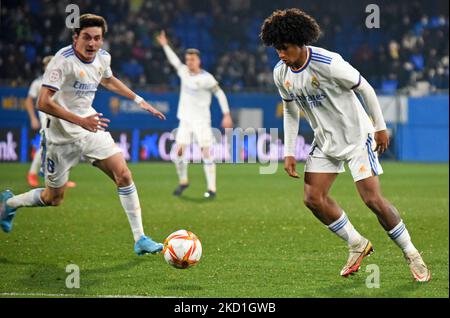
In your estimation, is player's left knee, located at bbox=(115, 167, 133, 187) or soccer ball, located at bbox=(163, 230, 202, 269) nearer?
soccer ball, located at bbox=(163, 230, 202, 269)

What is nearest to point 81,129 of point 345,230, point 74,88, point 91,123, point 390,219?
point 74,88

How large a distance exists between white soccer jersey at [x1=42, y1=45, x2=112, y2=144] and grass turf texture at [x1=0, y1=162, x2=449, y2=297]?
117 cm

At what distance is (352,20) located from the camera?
94.9 feet

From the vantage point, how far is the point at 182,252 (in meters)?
7.14

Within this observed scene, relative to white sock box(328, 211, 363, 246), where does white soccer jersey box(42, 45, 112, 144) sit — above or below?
above

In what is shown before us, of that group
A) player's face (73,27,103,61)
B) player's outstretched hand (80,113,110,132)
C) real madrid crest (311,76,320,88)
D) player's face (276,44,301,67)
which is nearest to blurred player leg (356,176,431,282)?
real madrid crest (311,76,320,88)

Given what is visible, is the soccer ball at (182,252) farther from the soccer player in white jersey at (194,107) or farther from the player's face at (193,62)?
the player's face at (193,62)

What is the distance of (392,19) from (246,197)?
1617 cm

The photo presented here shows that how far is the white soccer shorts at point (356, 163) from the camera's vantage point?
22.4 feet

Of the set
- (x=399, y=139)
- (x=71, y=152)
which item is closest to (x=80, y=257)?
(x=71, y=152)

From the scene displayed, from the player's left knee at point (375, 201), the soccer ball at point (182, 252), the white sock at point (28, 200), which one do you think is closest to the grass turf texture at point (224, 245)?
the soccer ball at point (182, 252)

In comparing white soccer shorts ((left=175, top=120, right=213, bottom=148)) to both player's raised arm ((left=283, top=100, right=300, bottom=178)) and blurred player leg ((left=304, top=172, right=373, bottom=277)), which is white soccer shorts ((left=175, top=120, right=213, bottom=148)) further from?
blurred player leg ((left=304, top=172, right=373, bottom=277))

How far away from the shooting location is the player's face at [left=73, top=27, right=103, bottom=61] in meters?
8.00

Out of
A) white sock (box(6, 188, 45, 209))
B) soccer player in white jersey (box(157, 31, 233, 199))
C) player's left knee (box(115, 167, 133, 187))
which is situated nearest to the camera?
player's left knee (box(115, 167, 133, 187))
